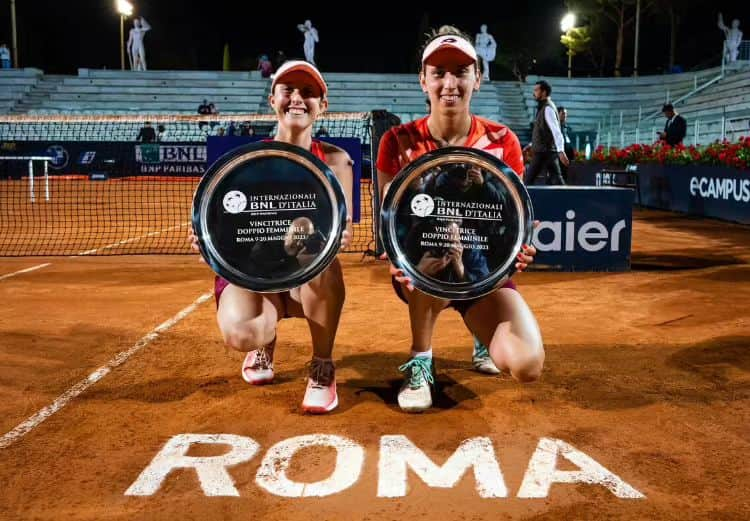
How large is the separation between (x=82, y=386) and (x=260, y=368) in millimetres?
1013

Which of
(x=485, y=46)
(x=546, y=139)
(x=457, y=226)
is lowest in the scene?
(x=457, y=226)

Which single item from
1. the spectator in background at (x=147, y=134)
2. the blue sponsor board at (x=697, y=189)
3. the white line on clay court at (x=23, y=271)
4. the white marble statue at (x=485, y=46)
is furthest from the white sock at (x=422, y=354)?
the white marble statue at (x=485, y=46)

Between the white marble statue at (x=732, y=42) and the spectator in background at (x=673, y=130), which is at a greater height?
the white marble statue at (x=732, y=42)

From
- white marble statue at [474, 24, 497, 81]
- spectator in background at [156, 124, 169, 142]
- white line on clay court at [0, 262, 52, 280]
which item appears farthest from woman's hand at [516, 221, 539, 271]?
white marble statue at [474, 24, 497, 81]

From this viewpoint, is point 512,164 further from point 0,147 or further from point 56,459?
point 0,147

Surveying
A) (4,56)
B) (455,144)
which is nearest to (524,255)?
(455,144)

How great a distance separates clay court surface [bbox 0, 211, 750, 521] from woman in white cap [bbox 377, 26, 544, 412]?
0.27 metres

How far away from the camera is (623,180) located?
1948 cm

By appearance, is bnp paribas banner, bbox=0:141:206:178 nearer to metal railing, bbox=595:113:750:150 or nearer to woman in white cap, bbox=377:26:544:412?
metal railing, bbox=595:113:750:150

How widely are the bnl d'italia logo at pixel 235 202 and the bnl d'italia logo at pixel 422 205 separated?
80 centimetres

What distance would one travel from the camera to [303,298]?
13.0 feet

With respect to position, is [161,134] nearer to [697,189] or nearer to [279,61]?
[697,189]

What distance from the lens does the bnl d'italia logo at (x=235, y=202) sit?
3.53 meters

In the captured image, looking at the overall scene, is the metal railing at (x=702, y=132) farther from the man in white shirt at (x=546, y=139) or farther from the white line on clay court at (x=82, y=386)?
the white line on clay court at (x=82, y=386)
